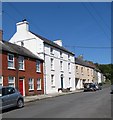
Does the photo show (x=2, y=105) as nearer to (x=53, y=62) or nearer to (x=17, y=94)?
(x=17, y=94)

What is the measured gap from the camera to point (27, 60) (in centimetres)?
3078

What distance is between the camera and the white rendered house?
3566cm

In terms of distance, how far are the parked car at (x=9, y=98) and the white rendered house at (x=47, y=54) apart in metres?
18.3

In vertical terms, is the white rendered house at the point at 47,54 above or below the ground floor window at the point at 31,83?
above

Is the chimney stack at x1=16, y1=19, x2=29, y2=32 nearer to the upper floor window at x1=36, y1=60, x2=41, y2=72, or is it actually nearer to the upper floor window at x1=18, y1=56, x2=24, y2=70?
the upper floor window at x1=36, y1=60, x2=41, y2=72

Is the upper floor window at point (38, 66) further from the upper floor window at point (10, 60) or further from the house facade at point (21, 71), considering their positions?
the upper floor window at point (10, 60)

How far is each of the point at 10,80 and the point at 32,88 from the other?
4889 mm

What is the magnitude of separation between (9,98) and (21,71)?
13.6 m

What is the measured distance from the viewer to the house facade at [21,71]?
2639cm

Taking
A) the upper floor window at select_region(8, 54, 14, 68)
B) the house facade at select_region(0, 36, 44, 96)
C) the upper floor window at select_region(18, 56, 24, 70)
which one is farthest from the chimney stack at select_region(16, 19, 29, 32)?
the upper floor window at select_region(8, 54, 14, 68)

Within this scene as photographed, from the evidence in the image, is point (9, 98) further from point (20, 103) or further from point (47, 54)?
point (47, 54)

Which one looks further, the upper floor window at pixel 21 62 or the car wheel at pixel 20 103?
the upper floor window at pixel 21 62

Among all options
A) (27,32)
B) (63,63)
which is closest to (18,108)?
(27,32)

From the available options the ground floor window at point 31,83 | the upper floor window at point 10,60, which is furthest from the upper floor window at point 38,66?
the upper floor window at point 10,60
